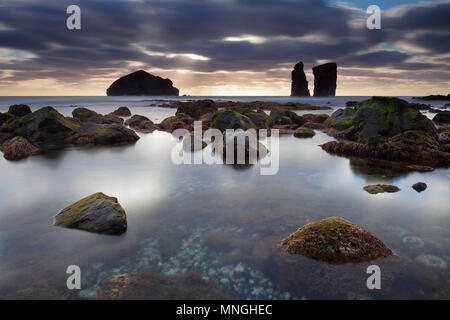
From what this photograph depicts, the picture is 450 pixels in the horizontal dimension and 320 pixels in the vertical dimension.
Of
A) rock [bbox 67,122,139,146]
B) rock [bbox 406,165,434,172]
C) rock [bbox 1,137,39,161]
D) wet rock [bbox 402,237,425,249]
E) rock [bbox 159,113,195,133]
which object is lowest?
wet rock [bbox 402,237,425,249]

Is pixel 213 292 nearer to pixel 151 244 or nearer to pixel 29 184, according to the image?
pixel 151 244

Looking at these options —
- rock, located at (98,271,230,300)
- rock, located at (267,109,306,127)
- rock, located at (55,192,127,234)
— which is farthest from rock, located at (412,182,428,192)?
rock, located at (267,109,306,127)

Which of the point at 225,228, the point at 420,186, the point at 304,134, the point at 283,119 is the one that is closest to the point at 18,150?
the point at 225,228

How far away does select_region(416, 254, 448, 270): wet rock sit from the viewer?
6.59 m

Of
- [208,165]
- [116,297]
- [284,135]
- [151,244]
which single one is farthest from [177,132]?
[116,297]

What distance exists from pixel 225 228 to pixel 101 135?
20.2 metres

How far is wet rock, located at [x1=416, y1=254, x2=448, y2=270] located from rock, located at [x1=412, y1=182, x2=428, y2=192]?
243 inches

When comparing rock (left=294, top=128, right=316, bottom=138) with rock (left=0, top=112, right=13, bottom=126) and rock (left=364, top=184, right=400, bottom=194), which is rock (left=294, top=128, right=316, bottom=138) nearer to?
rock (left=364, top=184, right=400, bottom=194)

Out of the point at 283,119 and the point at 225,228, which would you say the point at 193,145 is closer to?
the point at 225,228

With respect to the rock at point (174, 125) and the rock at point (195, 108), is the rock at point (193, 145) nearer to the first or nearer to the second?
the rock at point (174, 125)

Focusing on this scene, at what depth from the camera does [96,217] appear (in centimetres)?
843

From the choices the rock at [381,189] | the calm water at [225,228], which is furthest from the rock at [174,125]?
the rock at [381,189]
